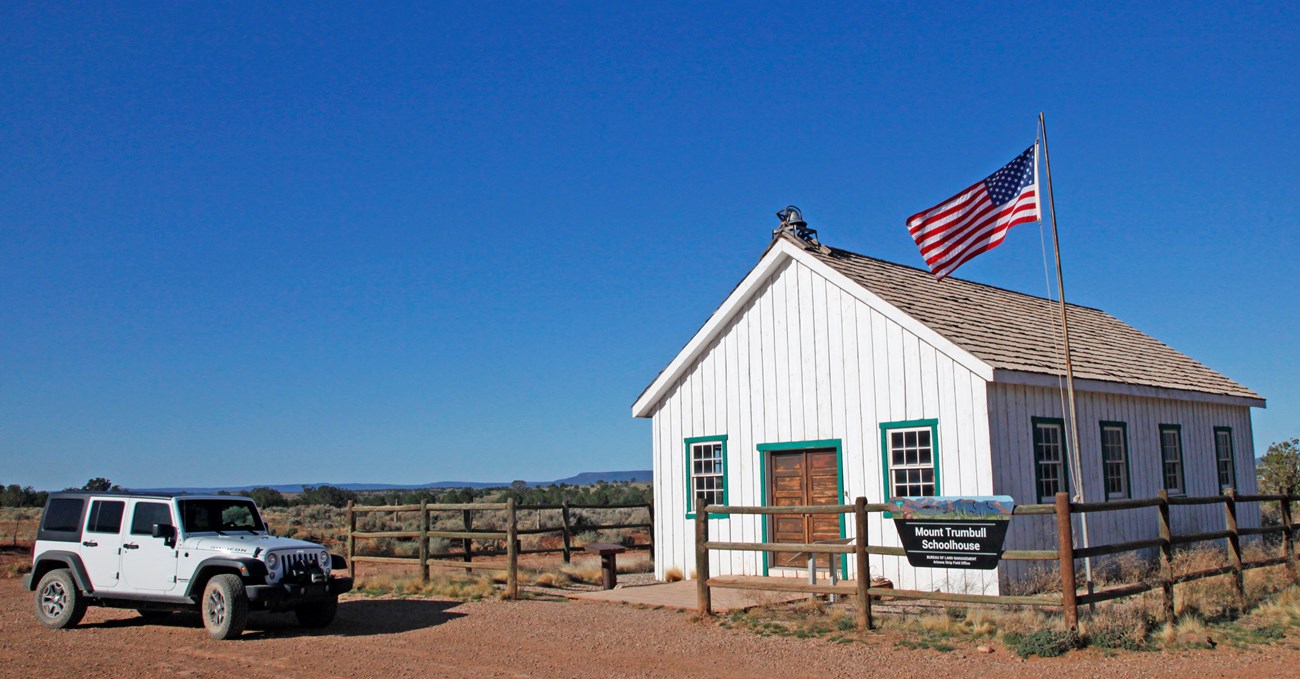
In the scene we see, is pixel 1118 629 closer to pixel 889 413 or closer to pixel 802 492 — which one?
pixel 889 413

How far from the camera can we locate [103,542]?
14.1 meters

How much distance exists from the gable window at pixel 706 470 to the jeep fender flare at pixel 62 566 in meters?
9.48

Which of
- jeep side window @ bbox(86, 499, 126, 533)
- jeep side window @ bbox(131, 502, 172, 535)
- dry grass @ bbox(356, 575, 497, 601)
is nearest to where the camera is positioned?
jeep side window @ bbox(131, 502, 172, 535)

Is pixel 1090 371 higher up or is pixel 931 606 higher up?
pixel 1090 371

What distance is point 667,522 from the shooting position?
1945cm

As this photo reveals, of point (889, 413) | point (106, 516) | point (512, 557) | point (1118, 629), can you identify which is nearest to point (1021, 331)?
point (889, 413)

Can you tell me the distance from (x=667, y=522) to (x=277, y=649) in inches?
336

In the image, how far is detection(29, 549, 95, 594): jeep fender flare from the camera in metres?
14.1

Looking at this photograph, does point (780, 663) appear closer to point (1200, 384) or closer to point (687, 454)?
point (687, 454)

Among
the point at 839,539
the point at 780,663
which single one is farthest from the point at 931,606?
the point at 780,663

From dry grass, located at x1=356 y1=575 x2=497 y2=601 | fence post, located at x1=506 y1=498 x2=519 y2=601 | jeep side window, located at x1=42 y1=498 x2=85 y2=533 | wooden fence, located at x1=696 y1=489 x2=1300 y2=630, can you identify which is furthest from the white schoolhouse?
jeep side window, located at x1=42 y1=498 x2=85 y2=533

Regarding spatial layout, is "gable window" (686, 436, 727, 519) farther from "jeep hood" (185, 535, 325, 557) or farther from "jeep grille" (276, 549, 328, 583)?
"jeep hood" (185, 535, 325, 557)

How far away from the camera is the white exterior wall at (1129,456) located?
51.1ft

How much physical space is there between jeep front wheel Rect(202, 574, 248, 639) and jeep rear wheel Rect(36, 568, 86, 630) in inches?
92.0
